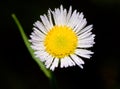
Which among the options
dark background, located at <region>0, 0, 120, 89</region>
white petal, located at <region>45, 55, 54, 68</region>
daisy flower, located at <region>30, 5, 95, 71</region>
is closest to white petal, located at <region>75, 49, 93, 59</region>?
daisy flower, located at <region>30, 5, 95, 71</region>

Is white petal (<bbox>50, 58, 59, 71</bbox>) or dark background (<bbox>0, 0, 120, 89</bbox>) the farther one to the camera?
dark background (<bbox>0, 0, 120, 89</bbox>)

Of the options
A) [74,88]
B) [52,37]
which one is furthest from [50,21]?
[74,88]

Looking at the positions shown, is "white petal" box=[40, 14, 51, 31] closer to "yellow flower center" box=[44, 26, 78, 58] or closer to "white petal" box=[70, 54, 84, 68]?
"yellow flower center" box=[44, 26, 78, 58]

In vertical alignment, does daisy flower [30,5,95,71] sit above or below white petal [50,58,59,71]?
above

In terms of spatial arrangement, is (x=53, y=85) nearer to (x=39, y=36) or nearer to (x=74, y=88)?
(x=39, y=36)

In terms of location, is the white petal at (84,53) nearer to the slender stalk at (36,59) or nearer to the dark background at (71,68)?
the slender stalk at (36,59)

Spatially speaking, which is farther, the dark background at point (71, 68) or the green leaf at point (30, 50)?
the dark background at point (71, 68)

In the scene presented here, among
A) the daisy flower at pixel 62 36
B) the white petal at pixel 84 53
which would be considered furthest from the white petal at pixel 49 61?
the white petal at pixel 84 53

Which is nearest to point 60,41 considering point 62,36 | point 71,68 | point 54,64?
point 62,36
